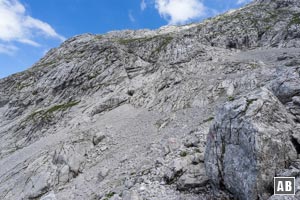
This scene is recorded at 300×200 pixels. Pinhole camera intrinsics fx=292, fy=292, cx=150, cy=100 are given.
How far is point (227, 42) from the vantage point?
86.3 m

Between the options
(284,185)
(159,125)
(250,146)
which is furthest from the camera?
(159,125)

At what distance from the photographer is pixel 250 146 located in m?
15.0

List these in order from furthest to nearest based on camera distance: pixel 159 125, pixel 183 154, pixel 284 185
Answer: pixel 159 125 → pixel 183 154 → pixel 284 185

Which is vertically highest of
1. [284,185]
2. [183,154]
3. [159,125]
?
[159,125]

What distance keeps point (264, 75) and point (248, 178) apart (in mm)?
25793

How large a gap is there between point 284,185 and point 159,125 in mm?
22329

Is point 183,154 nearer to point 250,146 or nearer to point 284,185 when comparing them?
point 250,146

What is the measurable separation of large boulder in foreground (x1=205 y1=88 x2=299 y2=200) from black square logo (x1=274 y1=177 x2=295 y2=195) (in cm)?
30

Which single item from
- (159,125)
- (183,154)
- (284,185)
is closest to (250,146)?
(284,185)

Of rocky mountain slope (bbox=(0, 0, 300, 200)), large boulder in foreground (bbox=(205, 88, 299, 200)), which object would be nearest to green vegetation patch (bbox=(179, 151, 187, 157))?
rocky mountain slope (bbox=(0, 0, 300, 200))

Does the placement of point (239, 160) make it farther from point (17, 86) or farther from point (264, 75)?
point (17, 86)

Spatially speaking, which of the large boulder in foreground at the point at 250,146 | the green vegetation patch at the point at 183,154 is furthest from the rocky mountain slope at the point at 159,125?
the green vegetation patch at the point at 183,154

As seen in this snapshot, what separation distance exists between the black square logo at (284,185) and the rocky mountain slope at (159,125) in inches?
12.1

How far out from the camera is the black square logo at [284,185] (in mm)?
13469
